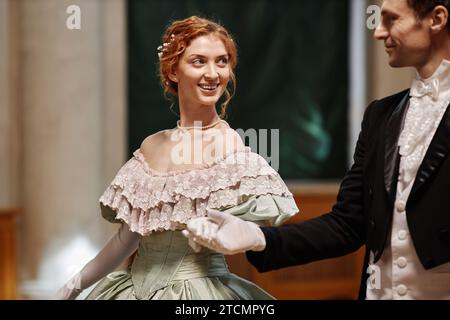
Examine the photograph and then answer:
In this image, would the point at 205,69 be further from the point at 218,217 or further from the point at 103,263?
the point at 103,263

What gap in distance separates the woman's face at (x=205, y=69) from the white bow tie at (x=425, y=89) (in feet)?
1.54

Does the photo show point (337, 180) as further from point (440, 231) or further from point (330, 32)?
point (440, 231)

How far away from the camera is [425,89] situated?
1.91 metres

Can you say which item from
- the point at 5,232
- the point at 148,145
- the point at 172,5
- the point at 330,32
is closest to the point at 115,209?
the point at 148,145

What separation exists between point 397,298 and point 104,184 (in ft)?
8.73

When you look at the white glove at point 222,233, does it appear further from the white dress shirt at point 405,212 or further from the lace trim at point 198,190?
the white dress shirt at point 405,212

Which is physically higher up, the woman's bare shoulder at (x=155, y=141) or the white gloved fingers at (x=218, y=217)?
the woman's bare shoulder at (x=155, y=141)

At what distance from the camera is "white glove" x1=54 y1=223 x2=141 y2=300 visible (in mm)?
2189

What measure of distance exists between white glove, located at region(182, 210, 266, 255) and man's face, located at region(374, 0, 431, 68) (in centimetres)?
52

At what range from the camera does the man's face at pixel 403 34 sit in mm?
1858

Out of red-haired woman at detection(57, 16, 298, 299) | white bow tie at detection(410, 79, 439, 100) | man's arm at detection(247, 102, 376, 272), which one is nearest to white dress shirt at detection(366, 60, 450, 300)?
white bow tie at detection(410, 79, 439, 100)

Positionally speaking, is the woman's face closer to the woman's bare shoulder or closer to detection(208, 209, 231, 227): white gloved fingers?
the woman's bare shoulder

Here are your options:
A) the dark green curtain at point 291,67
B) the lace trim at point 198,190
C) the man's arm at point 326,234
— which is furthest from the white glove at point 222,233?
the dark green curtain at point 291,67

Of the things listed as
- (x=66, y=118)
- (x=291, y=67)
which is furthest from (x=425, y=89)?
(x=291, y=67)
